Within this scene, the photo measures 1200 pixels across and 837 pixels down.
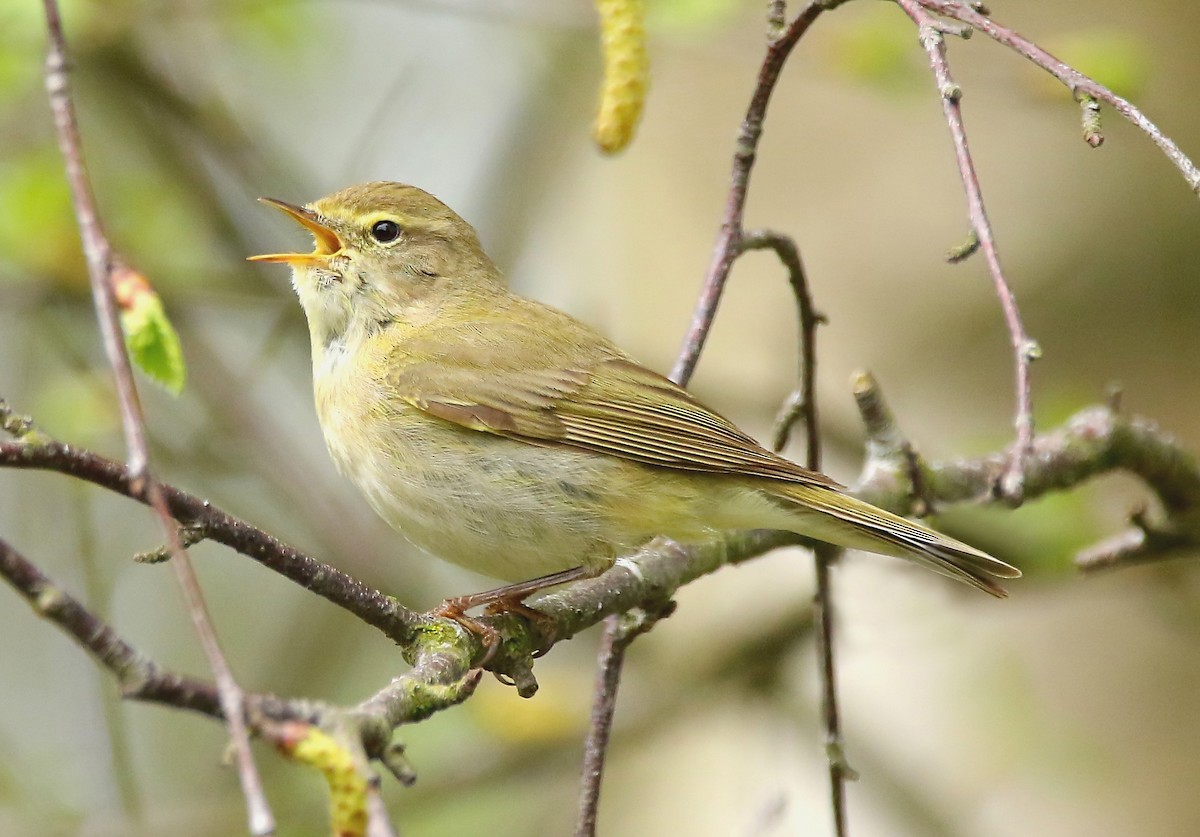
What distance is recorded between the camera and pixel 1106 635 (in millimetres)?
4699

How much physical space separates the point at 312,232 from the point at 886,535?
2.03m

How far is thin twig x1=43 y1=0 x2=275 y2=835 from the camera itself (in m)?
1.25

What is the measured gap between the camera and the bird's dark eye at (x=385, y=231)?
13.6ft

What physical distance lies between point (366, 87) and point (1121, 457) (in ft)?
21.1

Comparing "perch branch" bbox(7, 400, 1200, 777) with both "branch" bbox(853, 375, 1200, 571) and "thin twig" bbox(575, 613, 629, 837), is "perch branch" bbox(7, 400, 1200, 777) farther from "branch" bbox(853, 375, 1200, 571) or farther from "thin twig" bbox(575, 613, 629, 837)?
"thin twig" bbox(575, 613, 629, 837)

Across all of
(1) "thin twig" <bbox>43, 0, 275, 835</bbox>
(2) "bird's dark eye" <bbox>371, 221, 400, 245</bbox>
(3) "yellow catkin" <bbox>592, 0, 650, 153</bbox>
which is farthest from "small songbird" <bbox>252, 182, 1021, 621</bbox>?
(1) "thin twig" <bbox>43, 0, 275, 835</bbox>

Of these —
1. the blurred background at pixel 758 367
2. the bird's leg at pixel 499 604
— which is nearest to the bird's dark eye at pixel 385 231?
the blurred background at pixel 758 367

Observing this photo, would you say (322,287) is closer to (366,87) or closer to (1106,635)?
(1106,635)

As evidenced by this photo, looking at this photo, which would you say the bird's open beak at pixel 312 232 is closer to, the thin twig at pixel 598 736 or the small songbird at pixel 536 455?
the small songbird at pixel 536 455

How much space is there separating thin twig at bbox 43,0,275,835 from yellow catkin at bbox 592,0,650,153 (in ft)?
4.81

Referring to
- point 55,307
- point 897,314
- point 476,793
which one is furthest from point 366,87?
point 476,793

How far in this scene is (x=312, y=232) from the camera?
410 centimetres

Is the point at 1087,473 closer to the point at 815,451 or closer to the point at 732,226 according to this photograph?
the point at 815,451

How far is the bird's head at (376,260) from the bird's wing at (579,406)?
1.16 feet
